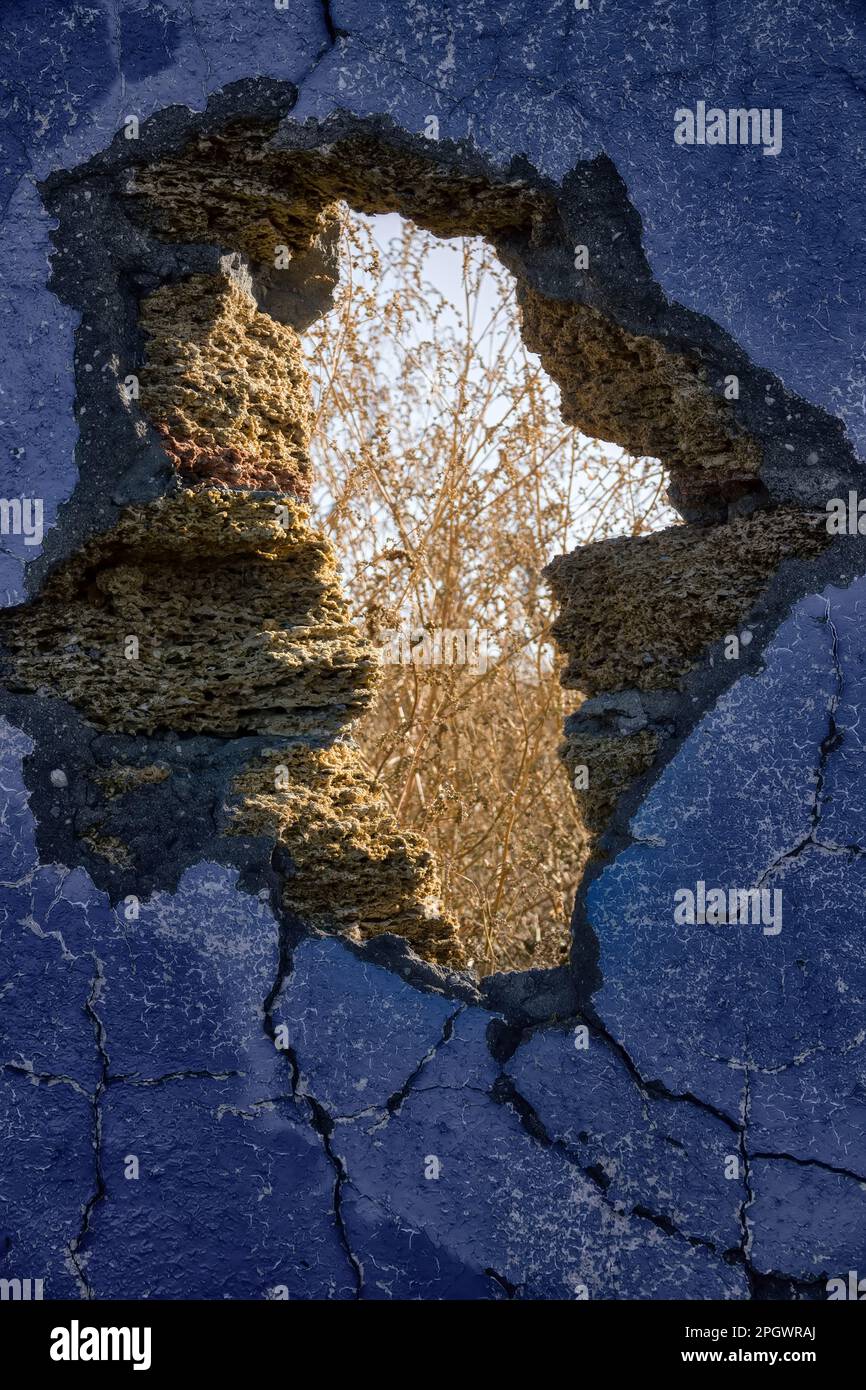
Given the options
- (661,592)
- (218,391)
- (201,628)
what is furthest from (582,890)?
(218,391)

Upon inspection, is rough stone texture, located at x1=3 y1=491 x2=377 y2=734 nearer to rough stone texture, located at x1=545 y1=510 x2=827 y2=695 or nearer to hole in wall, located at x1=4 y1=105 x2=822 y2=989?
hole in wall, located at x1=4 y1=105 x2=822 y2=989

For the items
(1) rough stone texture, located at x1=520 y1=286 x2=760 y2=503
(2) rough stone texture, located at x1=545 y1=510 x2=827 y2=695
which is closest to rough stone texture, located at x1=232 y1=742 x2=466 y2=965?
(2) rough stone texture, located at x1=545 y1=510 x2=827 y2=695

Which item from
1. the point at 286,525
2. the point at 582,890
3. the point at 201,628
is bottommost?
the point at 582,890

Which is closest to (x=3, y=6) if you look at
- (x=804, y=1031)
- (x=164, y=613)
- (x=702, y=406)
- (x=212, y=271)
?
(x=212, y=271)

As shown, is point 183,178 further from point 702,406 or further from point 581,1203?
point 581,1203

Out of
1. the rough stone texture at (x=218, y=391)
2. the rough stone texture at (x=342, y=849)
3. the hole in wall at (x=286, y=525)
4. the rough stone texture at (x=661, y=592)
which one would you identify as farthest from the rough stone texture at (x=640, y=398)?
the rough stone texture at (x=342, y=849)

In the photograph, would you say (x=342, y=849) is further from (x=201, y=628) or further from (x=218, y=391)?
(x=218, y=391)

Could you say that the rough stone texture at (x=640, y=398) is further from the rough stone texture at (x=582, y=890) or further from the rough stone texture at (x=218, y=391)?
the rough stone texture at (x=218, y=391)

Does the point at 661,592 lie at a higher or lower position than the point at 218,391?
lower
